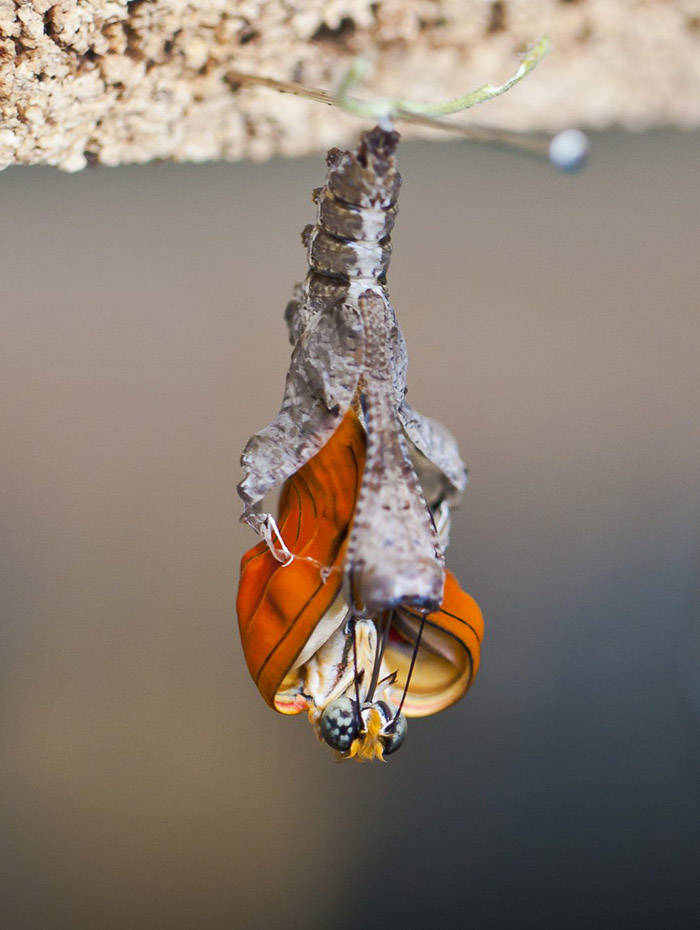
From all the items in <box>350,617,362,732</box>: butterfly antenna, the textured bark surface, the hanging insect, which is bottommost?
<box>350,617,362,732</box>: butterfly antenna

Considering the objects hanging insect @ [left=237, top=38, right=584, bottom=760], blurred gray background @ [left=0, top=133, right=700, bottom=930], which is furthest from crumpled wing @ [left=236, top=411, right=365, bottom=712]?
blurred gray background @ [left=0, top=133, right=700, bottom=930]

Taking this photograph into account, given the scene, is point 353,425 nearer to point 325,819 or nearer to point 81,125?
point 81,125

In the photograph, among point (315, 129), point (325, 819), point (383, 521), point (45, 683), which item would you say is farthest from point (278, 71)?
point (325, 819)

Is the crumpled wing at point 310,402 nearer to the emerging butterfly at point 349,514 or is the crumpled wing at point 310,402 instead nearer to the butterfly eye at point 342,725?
the emerging butterfly at point 349,514

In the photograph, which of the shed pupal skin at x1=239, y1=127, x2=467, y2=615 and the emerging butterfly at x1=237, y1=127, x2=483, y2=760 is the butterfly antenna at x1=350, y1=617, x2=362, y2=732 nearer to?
the emerging butterfly at x1=237, y1=127, x2=483, y2=760

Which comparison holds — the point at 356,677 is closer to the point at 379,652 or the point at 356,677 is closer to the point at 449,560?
the point at 379,652

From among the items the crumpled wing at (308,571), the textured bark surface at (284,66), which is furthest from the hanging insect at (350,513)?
the textured bark surface at (284,66)
